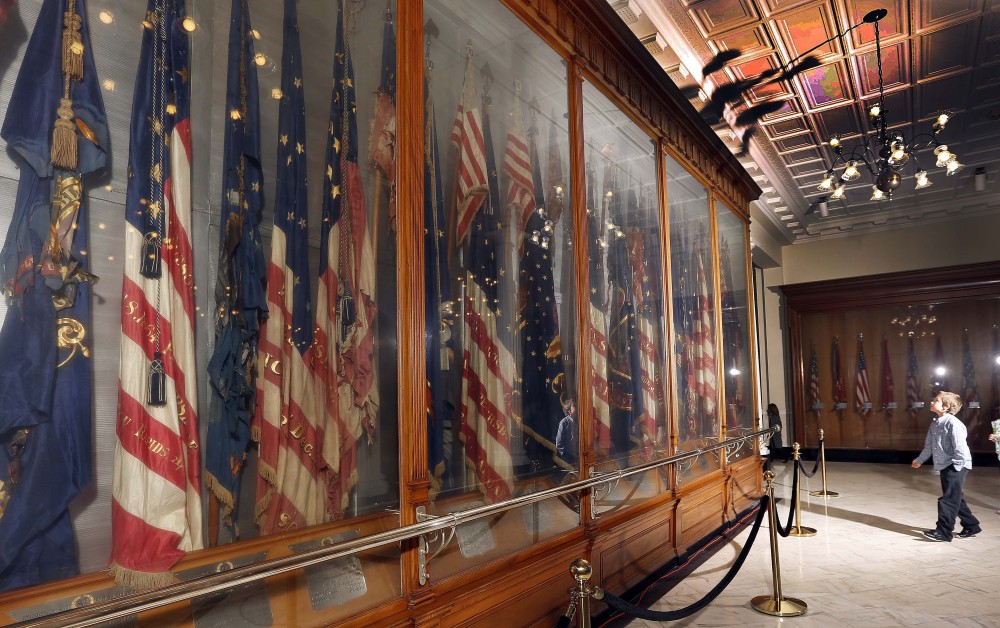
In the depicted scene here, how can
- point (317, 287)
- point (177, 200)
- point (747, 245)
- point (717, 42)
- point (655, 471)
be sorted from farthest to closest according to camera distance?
point (747, 245) < point (717, 42) < point (655, 471) < point (317, 287) < point (177, 200)

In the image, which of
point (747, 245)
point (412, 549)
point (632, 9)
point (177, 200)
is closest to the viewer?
point (177, 200)

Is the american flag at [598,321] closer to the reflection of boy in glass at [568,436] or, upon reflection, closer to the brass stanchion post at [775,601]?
the reflection of boy in glass at [568,436]

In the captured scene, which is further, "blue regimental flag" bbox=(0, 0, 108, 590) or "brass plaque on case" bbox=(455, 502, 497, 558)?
"brass plaque on case" bbox=(455, 502, 497, 558)

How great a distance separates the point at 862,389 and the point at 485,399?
1206 centimetres

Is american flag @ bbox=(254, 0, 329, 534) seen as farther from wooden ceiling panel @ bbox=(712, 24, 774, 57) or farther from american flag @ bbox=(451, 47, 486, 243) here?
wooden ceiling panel @ bbox=(712, 24, 774, 57)

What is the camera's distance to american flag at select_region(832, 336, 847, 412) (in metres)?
12.7

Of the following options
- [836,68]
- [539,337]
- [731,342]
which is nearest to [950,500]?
[731,342]

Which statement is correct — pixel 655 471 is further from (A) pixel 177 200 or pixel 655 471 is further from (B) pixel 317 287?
(A) pixel 177 200

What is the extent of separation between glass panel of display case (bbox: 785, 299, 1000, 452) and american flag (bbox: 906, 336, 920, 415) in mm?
16

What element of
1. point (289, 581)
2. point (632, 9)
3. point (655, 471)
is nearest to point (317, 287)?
point (289, 581)

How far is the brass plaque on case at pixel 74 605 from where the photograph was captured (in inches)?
57.5

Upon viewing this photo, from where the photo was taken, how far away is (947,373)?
11.8 meters

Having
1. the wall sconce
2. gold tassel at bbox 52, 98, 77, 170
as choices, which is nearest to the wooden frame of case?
gold tassel at bbox 52, 98, 77, 170

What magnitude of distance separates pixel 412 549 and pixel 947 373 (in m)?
12.8
